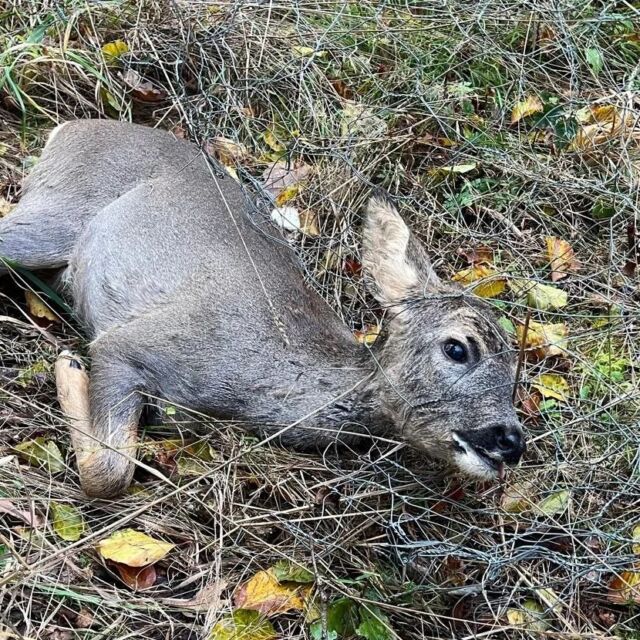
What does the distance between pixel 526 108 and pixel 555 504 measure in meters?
2.84

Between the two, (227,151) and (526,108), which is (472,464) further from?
(526,108)

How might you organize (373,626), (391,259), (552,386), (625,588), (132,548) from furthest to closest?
1. (552,386)
2. (391,259)
3. (625,588)
4. (132,548)
5. (373,626)

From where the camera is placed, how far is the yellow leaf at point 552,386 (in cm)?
479

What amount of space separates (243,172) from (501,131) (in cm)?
164

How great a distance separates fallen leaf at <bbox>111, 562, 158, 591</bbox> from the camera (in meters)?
3.73

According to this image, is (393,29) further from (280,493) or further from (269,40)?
(280,493)

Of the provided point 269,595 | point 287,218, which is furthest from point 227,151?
point 269,595

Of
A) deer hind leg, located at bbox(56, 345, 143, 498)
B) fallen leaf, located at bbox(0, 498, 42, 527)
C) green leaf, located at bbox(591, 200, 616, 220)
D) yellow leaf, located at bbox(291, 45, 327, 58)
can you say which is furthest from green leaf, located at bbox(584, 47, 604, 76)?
fallen leaf, located at bbox(0, 498, 42, 527)

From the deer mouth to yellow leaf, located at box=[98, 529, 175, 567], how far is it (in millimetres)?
1208

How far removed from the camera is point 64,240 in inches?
197

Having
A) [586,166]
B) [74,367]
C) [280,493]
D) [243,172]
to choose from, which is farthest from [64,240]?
[586,166]

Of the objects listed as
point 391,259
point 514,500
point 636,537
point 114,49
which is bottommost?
point 636,537

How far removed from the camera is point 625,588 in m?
3.99

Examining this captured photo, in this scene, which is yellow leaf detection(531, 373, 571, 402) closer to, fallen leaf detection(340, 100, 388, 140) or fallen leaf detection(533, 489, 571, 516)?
fallen leaf detection(533, 489, 571, 516)
